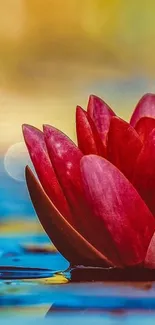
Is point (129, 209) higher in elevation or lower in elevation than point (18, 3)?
lower

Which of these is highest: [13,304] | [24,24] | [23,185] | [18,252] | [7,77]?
[24,24]

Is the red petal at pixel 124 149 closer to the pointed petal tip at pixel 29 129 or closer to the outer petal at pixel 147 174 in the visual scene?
the outer petal at pixel 147 174

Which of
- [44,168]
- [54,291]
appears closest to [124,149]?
[44,168]

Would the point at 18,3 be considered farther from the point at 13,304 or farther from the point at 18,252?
the point at 13,304

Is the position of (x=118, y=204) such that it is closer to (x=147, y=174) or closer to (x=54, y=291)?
(x=147, y=174)

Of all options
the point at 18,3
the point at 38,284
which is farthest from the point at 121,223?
the point at 18,3

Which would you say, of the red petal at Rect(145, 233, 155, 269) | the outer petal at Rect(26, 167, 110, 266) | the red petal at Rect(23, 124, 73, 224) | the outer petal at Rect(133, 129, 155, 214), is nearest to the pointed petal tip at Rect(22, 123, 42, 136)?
the red petal at Rect(23, 124, 73, 224)
